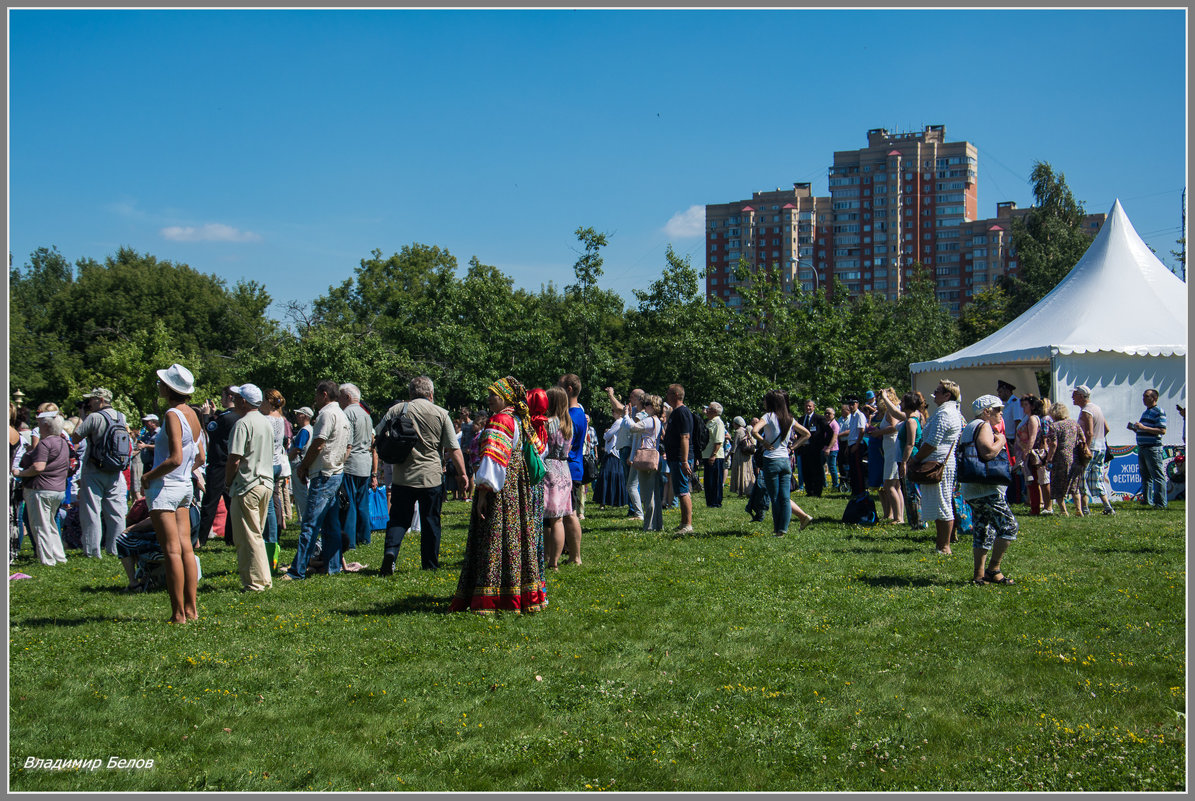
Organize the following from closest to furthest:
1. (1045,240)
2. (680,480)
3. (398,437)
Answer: (398,437)
(680,480)
(1045,240)

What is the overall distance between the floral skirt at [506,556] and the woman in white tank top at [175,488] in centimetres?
198

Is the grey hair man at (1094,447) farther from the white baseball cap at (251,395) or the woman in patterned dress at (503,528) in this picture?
the white baseball cap at (251,395)

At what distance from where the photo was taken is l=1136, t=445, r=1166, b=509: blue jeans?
1418 centimetres

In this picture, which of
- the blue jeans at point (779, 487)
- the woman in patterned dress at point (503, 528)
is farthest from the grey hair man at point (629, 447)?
the woman in patterned dress at point (503, 528)

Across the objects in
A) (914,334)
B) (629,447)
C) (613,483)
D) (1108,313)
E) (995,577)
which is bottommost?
(995,577)

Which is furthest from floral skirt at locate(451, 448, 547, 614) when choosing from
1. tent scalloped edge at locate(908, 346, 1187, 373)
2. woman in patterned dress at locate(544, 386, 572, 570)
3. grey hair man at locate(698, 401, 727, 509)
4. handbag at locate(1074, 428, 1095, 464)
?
tent scalloped edge at locate(908, 346, 1187, 373)

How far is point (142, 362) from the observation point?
148 feet

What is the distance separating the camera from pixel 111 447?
10102 mm

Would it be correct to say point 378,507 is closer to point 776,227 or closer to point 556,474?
point 556,474

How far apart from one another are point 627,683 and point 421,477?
13.4ft

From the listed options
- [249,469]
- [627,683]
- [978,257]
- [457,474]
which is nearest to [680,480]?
[457,474]

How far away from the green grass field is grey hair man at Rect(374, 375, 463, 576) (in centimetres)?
43

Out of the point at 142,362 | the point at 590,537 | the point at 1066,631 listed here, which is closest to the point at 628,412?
the point at 590,537

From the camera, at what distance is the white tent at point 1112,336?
16.0 meters
